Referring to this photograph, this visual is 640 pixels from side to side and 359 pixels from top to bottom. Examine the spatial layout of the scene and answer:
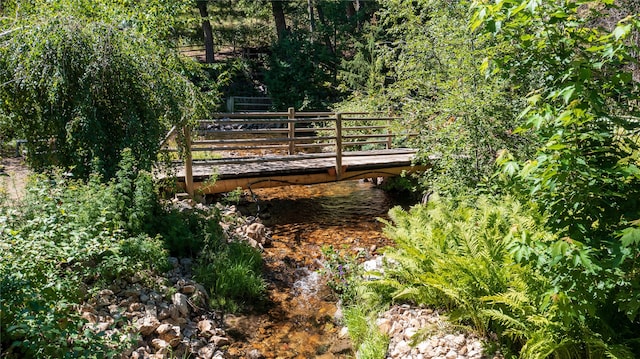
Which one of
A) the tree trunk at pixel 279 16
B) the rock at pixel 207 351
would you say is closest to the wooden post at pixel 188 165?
the rock at pixel 207 351

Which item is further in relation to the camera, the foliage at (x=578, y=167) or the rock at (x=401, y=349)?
the rock at (x=401, y=349)

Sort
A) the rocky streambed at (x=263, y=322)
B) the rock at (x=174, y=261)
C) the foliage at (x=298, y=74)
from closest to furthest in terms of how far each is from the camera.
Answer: the rocky streambed at (x=263, y=322)
the rock at (x=174, y=261)
the foliage at (x=298, y=74)

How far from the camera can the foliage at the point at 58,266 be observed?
2.81m

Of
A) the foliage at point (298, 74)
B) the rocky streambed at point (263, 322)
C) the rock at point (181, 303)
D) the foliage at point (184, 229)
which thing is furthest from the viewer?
the foliage at point (298, 74)

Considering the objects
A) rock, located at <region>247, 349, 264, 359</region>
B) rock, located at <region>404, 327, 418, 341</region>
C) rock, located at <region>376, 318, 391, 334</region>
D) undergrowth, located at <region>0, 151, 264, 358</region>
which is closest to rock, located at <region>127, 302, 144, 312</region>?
undergrowth, located at <region>0, 151, 264, 358</region>

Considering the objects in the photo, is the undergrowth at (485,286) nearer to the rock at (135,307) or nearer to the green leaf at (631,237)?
the green leaf at (631,237)

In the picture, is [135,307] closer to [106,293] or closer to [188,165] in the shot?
[106,293]

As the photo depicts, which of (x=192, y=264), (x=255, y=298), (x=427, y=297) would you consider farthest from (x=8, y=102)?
(x=427, y=297)

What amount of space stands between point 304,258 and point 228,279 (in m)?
1.70

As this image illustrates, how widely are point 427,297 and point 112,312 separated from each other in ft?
9.77

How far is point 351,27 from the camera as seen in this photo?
21547 millimetres

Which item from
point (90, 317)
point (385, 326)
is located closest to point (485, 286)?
point (385, 326)

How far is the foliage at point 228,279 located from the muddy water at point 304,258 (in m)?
0.22

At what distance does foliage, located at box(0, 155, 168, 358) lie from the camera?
2.81 meters
